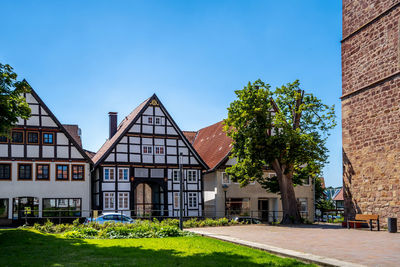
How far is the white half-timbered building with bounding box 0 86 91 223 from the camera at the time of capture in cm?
3341

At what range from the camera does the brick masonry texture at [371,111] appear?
21.6 metres

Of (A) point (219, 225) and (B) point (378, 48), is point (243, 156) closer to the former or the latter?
(A) point (219, 225)

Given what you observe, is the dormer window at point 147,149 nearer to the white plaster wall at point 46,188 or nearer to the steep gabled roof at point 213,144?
the white plaster wall at point 46,188

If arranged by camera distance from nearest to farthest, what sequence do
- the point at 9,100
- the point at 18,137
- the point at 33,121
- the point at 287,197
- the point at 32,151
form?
the point at 9,100 → the point at 287,197 → the point at 18,137 → the point at 32,151 → the point at 33,121

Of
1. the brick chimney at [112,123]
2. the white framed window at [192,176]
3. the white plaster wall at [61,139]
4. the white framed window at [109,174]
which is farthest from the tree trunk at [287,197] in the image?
the brick chimney at [112,123]

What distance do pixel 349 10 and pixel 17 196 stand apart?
85.8 feet

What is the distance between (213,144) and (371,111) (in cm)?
2145

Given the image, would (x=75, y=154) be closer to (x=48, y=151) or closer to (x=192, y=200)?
(x=48, y=151)

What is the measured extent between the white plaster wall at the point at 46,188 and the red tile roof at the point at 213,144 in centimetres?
1088

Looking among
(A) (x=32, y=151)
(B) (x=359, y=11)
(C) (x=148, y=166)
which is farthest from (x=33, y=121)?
(B) (x=359, y=11)

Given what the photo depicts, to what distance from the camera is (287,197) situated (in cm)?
2983

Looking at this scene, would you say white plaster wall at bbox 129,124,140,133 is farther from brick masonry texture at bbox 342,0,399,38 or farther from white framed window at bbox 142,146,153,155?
brick masonry texture at bbox 342,0,399,38

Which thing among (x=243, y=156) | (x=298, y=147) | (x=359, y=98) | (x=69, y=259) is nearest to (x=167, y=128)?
(x=243, y=156)

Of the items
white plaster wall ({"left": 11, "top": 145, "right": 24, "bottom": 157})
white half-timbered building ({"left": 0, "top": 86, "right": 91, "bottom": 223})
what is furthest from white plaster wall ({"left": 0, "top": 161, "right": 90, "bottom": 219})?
white plaster wall ({"left": 11, "top": 145, "right": 24, "bottom": 157})
